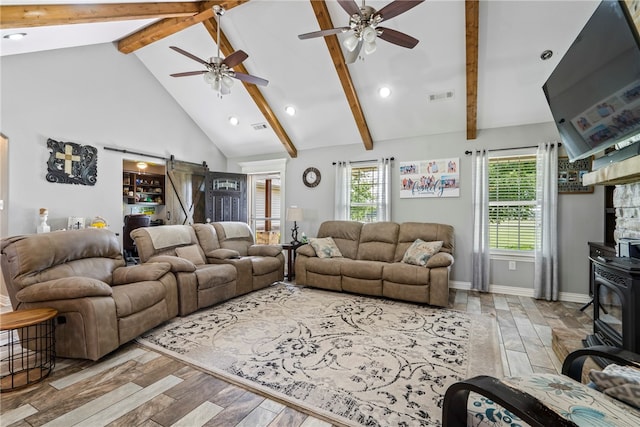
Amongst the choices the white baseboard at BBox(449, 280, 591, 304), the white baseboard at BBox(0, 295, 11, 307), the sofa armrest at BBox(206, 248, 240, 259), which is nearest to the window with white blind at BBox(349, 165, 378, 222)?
the white baseboard at BBox(449, 280, 591, 304)

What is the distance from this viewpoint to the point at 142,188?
7863 millimetres

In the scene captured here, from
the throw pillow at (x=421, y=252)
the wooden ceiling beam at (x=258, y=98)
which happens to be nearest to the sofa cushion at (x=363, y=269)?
the throw pillow at (x=421, y=252)

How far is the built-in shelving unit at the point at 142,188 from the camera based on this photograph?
7426 millimetres

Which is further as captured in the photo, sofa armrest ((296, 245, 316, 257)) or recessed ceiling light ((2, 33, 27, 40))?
sofa armrest ((296, 245, 316, 257))

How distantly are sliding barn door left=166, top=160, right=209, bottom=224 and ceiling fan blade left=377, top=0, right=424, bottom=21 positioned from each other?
15.8ft

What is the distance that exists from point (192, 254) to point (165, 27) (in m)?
3.12

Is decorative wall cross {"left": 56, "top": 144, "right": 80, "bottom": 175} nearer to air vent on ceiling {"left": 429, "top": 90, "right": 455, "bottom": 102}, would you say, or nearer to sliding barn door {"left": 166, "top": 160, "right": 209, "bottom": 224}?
sliding barn door {"left": 166, "top": 160, "right": 209, "bottom": 224}

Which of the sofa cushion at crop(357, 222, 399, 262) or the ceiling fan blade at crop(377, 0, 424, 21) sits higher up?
the ceiling fan blade at crop(377, 0, 424, 21)

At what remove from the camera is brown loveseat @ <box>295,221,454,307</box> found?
3.68 metres

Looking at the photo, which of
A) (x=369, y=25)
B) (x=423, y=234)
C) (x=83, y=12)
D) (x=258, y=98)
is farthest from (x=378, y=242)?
(x=83, y=12)

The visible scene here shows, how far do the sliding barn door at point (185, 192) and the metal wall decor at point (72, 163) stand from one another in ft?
4.31

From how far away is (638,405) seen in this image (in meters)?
1.03

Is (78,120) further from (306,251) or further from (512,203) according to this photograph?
(512,203)

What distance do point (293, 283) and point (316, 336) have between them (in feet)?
7.12
